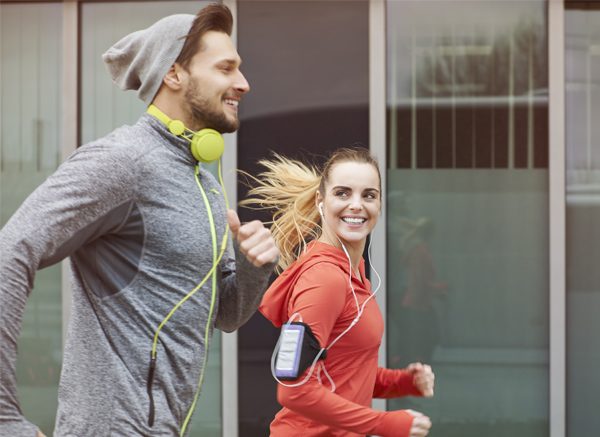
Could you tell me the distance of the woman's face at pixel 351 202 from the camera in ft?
10.2

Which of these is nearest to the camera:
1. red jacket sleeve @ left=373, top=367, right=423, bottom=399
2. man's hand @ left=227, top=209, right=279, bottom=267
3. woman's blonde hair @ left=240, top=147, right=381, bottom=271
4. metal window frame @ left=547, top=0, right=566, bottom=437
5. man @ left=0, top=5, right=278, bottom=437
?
man @ left=0, top=5, right=278, bottom=437

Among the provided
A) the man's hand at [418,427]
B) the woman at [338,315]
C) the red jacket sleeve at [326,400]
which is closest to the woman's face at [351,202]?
the woman at [338,315]

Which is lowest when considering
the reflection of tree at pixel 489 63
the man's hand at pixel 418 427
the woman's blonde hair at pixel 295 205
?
the man's hand at pixel 418 427

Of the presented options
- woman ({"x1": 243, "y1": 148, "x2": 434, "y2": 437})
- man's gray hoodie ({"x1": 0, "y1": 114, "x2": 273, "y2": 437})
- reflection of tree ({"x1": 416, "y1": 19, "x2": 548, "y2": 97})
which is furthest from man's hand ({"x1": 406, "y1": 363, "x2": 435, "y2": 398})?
reflection of tree ({"x1": 416, "y1": 19, "x2": 548, "y2": 97})

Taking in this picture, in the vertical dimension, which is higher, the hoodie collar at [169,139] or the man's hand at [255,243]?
the hoodie collar at [169,139]

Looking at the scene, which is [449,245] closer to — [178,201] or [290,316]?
[290,316]

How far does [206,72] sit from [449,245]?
3.92m

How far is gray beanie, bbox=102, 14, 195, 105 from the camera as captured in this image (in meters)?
2.09

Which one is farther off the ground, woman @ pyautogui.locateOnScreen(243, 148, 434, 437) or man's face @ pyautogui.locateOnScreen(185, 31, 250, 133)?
man's face @ pyautogui.locateOnScreen(185, 31, 250, 133)

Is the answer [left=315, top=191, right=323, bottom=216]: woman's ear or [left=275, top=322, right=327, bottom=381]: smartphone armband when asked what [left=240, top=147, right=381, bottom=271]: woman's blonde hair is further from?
[left=275, top=322, right=327, bottom=381]: smartphone armband

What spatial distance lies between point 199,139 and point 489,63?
13.4 feet

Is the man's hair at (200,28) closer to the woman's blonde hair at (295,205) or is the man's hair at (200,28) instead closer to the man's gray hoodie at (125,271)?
the man's gray hoodie at (125,271)

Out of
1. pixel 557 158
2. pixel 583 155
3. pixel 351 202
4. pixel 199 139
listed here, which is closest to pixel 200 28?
pixel 199 139

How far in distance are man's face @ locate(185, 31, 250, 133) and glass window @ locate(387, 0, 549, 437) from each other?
376cm
